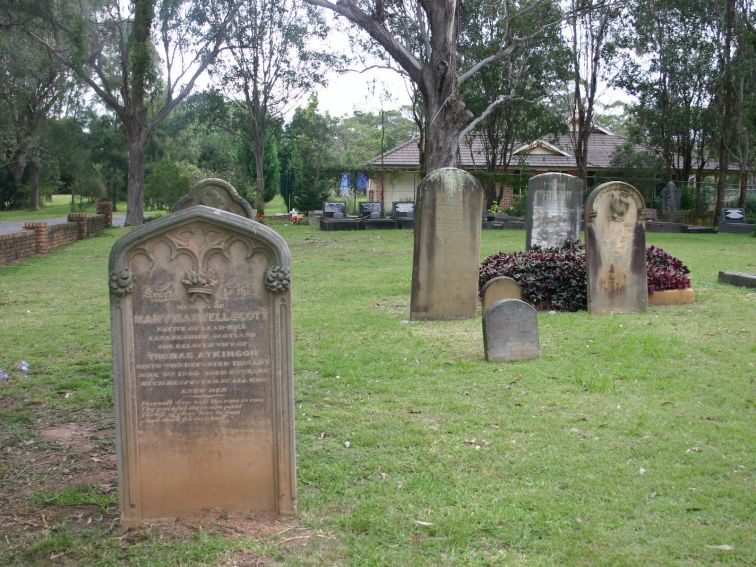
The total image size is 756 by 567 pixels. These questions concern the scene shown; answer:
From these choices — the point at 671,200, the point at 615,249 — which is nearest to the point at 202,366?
the point at 615,249

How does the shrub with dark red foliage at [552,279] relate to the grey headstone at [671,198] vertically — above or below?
below

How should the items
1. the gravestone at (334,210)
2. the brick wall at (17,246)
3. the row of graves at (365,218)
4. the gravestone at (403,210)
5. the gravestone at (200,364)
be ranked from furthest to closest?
1. the gravestone at (334,210)
2. the gravestone at (403,210)
3. the row of graves at (365,218)
4. the brick wall at (17,246)
5. the gravestone at (200,364)

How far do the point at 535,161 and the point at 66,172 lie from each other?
3116 cm

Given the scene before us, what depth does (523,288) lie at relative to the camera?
1180cm

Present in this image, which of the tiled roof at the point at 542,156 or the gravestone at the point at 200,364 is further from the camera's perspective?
the tiled roof at the point at 542,156

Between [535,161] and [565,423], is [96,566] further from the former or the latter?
[535,161]

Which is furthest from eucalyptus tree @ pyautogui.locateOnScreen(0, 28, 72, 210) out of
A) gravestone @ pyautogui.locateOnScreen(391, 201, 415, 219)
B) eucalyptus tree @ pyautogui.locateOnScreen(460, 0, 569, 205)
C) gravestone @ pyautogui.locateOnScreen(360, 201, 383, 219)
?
eucalyptus tree @ pyautogui.locateOnScreen(460, 0, 569, 205)

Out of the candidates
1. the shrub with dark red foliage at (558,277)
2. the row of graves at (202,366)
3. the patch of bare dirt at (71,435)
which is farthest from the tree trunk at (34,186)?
the row of graves at (202,366)

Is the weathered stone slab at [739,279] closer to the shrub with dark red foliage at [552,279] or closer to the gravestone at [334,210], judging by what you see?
the shrub with dark red foliage at [552,279]

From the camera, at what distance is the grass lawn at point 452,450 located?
4281mm

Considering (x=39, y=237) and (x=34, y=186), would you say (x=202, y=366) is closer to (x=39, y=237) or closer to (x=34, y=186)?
(x=39, y=237)

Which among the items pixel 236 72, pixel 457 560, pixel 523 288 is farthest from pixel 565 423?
pixel 236 72

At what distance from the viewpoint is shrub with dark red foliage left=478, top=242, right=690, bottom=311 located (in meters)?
11.6

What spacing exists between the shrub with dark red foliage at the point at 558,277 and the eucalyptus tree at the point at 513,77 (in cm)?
2070
